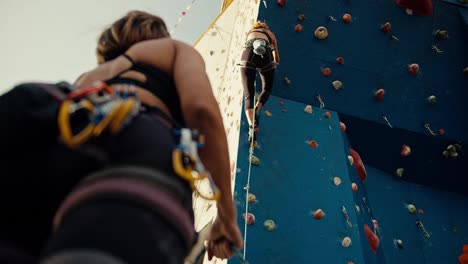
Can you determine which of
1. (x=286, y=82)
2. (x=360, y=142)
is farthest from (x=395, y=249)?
(x=286, y=82)

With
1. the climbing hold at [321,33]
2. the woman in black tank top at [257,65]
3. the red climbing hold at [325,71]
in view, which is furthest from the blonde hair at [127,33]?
the climbing hold at [321,33]

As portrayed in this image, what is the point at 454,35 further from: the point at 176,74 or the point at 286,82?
the point at 176,74

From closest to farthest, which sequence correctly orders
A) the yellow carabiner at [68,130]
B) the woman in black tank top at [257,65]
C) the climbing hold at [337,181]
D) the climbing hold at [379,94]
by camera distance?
the yellow carabiner at [68,130] < the climbing hold at [337,181] < the woman in black tank top at [257,65] < the climbing hold at [379,94]

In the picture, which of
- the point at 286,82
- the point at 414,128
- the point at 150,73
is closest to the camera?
the point at 150,73

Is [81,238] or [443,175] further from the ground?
[81,238]

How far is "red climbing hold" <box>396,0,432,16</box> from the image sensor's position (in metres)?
4.13

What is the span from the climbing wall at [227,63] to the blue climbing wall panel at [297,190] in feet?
0.74

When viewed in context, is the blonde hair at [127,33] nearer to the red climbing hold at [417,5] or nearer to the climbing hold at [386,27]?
the climbing hold at [386,27]

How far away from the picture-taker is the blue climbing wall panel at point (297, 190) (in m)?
2.49

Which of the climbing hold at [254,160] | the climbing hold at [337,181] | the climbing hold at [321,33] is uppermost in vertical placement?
the climbing hold at [321,33]

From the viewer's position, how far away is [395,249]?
12.5 ft

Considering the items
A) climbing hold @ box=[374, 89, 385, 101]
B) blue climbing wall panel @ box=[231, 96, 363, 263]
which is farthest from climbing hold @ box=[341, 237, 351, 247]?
climbing hold @ box=[374, 89, 385, 101]

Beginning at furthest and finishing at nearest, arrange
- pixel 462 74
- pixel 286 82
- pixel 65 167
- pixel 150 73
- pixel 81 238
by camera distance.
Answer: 1. pixel 462 74
2. pixel 286 82
3. pixel 150 73
4. pixel 65 167
5. pixel 81 238

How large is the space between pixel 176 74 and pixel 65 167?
1.04 ft
